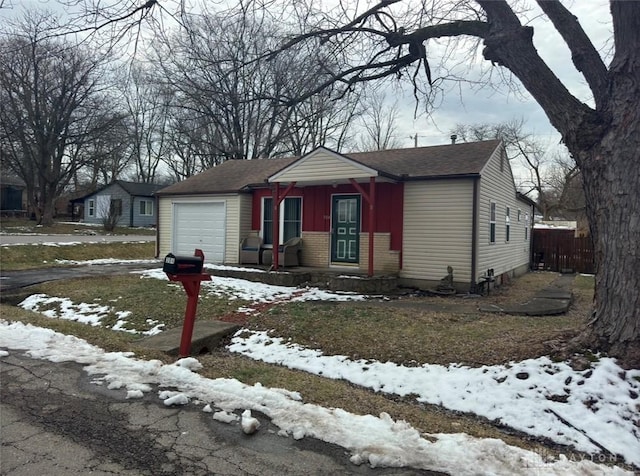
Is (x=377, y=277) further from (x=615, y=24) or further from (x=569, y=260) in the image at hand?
(x=569, y=260)

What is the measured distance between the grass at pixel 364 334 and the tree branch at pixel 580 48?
9.57 feet

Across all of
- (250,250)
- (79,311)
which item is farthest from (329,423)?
(250,250)

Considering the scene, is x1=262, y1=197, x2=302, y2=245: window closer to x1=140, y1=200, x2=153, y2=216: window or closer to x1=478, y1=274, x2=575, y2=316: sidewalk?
x1=478, y1=274, x2=575, y2=316: sidewalk

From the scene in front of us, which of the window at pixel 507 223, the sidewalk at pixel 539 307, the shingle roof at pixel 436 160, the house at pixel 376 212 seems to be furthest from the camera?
the window at pixel 507 223

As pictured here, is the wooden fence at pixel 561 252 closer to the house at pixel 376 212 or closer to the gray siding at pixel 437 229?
the house at pixel 376 212

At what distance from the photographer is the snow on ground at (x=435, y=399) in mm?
3154

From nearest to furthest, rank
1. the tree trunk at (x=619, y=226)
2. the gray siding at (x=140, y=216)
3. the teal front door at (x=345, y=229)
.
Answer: the tree trunk at (x=619, y=226) → the teal front door at (x=345, y=229) → the gray siding at (x=140, y=216)

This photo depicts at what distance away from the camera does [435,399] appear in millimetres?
4930

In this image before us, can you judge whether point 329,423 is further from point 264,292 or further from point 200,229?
point 200,229

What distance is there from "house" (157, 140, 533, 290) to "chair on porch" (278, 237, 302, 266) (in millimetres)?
207

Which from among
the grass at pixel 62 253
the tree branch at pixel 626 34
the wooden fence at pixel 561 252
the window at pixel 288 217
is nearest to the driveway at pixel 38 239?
the grass at pixel 62 253

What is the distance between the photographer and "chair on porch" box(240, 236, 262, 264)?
45.7 feet

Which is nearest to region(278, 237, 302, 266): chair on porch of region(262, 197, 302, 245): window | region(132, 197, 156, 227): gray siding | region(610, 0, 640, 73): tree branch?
region(262, 197, 302, 245): window

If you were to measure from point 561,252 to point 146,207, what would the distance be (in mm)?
34658
